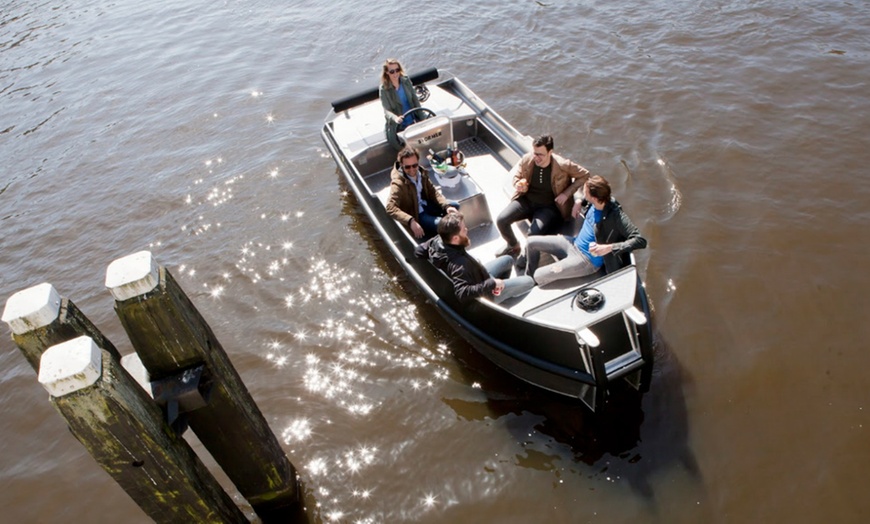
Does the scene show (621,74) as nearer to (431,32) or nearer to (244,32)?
(431,32)

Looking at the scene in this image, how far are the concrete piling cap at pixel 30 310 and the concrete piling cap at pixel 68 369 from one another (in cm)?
35

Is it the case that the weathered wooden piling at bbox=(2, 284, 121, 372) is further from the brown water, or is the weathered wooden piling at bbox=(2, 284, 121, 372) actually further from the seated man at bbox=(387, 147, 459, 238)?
the seated man at bbox=(387, 147, 459, 238)

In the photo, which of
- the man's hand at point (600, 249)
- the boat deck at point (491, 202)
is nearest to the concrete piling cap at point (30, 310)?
the boat deck at point (491, 202)

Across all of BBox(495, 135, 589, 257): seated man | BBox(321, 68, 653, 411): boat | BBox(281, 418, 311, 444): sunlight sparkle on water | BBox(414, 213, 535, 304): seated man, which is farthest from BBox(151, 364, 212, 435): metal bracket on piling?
BBox(495, 135, 589, 257): seated man

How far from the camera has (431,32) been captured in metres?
13.3

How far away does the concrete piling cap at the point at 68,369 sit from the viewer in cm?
288

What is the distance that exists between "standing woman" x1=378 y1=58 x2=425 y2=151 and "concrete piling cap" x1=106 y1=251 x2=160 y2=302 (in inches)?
201

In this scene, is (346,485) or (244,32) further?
(244,32)

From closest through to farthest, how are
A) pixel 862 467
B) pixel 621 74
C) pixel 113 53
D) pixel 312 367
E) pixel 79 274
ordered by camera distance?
1. pixel 862 467
2. pixel 312 367
3. pixel 79 274
4. pixel 621 74
5. pixel 113 53

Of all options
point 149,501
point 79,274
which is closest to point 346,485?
point 149,501

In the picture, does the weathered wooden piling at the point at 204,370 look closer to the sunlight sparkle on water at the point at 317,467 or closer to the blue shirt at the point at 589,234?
the sunlight sparkle on water at the point at 317,467

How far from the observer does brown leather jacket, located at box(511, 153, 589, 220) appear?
618cm

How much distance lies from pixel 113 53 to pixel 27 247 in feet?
25.1

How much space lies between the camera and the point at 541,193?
21.0ft
